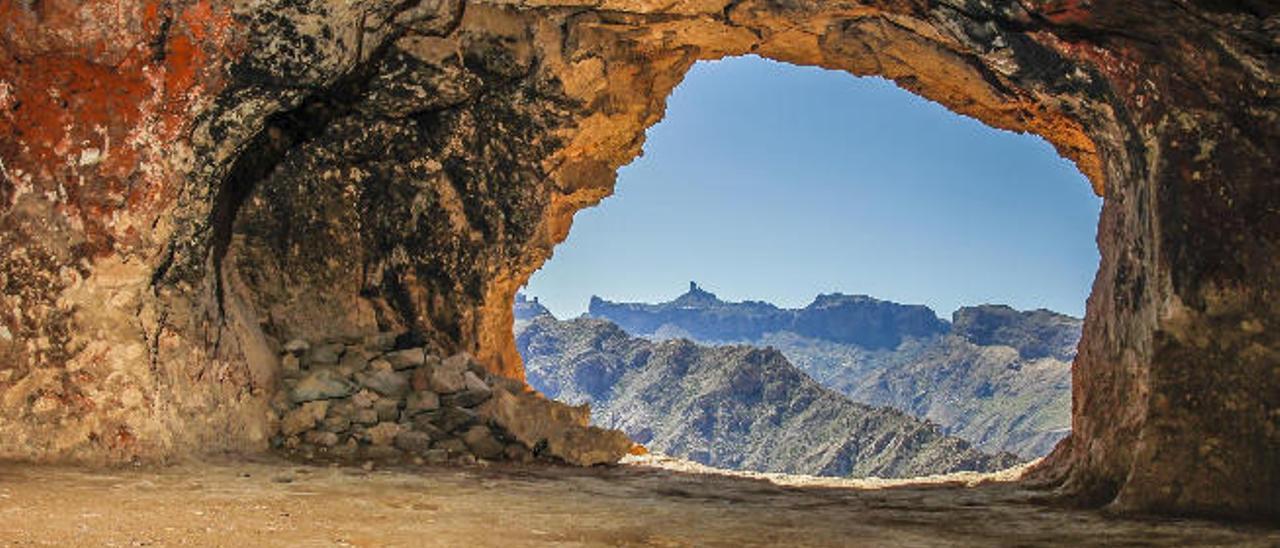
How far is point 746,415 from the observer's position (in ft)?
227

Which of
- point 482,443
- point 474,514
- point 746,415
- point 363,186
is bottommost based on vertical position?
point 746,415

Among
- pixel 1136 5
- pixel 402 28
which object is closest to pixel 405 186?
pixel 402 28

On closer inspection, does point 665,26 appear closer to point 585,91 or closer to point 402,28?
point 585,91

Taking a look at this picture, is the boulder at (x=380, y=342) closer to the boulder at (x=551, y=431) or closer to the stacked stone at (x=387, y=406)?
the stacked stone at (x=387, y=406)

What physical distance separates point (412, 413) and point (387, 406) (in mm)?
218

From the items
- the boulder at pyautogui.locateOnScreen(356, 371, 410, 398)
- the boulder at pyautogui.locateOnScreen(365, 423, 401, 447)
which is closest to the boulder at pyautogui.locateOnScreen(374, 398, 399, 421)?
the boulder at pyautogui.locateOnScreen(356, 371, 410, 398)

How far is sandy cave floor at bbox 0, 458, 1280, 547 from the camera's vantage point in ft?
13.9

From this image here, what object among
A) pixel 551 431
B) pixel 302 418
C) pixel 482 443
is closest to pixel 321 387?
pixel 302 418

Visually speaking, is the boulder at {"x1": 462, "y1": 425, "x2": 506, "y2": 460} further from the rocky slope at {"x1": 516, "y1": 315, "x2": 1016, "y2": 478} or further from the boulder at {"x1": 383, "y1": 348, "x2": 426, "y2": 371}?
the rocky slope at {"x1": 516, "y1": 315, "x2": 1016, "y2": 478}

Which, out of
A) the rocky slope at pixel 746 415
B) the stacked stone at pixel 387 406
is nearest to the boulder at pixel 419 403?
the stacked stone at pixel 387 406

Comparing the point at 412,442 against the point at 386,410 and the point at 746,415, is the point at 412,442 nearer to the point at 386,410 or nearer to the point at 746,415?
the point at 386,410

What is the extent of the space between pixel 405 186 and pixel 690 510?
5.07 meters

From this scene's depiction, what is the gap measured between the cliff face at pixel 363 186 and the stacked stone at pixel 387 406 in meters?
0.29

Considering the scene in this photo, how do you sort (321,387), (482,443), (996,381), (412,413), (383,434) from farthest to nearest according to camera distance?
(996,381), (412,413), (482,443), (321,387), (383,434)
